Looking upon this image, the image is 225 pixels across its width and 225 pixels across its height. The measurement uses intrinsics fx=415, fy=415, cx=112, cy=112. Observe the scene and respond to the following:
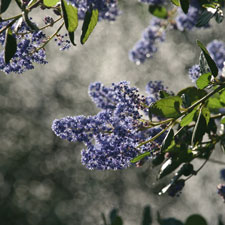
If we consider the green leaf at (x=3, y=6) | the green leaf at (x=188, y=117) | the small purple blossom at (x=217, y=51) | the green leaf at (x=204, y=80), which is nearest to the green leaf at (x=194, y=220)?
the green leaf at (x=188, y=117)

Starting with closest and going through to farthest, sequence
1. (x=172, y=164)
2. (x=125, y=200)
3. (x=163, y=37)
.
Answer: (x=172, y=164) < (x=163, y=37) < (x=125, y=200)

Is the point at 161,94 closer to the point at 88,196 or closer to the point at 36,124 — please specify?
the point at 88,196

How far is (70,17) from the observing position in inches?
53.3

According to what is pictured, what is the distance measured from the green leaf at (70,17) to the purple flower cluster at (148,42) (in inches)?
53.7

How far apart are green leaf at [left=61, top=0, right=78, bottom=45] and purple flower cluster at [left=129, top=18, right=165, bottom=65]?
→ 1.36 meters

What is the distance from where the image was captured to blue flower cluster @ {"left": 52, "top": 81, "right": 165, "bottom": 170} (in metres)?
1.64

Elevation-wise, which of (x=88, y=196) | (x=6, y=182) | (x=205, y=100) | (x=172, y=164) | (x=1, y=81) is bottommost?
(x=172, y=164)

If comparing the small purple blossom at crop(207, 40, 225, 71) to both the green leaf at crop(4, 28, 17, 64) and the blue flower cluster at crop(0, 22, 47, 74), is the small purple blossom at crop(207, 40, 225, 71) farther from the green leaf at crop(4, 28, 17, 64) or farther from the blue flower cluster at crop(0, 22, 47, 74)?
the green leaf at crop(4, 28, 17, 64)

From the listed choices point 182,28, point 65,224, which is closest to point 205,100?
point 182,28

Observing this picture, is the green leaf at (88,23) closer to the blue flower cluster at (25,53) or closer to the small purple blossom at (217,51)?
the blue flower cluster at (25,53)

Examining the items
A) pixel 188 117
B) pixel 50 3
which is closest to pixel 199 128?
pixel 188 117

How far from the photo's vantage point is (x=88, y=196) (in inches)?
468

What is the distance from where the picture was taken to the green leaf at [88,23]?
1453mm

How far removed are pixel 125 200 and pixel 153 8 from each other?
9.72 m
